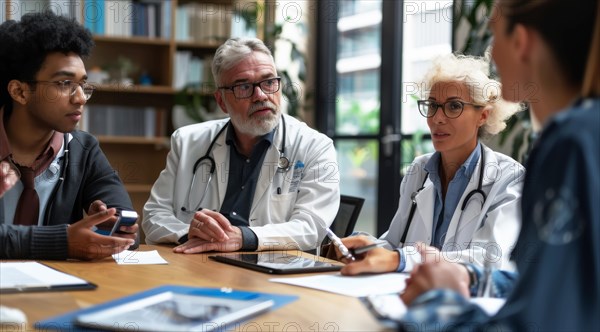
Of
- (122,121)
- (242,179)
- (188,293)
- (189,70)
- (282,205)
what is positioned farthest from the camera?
(189,70)

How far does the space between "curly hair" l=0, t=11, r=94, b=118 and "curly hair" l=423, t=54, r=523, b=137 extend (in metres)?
1.34

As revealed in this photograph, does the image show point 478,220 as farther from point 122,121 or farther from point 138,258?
point 122,121

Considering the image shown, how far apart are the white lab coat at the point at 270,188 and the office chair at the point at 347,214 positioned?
0.20ft

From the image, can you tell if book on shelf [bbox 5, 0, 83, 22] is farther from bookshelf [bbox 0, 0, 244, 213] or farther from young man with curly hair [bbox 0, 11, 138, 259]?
young man with curly hair [bbox 0, 11, 138, 259]

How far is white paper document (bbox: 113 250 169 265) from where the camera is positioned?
1901mm

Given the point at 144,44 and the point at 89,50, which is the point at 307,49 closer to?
the point at 144,44

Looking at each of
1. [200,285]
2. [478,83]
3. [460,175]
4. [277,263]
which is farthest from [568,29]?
[478,83]

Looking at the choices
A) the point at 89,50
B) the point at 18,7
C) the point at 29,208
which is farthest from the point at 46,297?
the point at 18,7

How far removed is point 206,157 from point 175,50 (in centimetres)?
251

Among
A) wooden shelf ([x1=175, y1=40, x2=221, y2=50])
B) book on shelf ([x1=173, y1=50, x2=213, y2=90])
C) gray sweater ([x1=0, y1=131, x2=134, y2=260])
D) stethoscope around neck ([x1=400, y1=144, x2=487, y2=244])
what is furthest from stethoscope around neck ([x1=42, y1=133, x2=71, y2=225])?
wooden shelf ([x1=175, y1=40, x2=221, y2=50])

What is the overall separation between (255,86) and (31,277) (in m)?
1.47

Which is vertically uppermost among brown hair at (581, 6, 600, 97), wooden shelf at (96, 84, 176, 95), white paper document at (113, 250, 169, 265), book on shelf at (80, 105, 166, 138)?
wooden shelf at (96, 84, 176, 95)

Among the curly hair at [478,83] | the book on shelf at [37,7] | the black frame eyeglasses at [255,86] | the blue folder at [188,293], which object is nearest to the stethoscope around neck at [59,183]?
the black frame eyeglasses at [255,86]

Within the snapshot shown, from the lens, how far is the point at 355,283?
1.59 m
